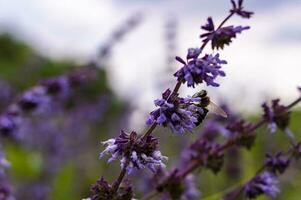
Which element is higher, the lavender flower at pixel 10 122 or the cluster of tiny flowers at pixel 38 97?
the cluster of tiny flowers at pixel 38 97

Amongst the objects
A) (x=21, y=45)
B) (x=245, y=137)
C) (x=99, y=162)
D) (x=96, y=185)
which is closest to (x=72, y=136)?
(x=99, y=162)

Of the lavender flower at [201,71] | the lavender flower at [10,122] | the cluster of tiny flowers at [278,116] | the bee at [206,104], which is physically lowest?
the bee at [206,104]

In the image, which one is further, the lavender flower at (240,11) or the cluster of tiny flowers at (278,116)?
the cluster of tiny flowers at (278,116)

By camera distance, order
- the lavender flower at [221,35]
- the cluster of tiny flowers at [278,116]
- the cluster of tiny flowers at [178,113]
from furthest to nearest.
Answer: the cluster of tiny flowers at [278,116] < the lavender flower at [221,35] < the cluster of tiny flowers at [178,113]

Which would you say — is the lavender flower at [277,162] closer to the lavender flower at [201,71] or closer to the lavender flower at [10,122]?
the lavender flower at [201,71]

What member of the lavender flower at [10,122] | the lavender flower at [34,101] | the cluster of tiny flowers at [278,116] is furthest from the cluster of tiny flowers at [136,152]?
the lavender flower at [34,101]

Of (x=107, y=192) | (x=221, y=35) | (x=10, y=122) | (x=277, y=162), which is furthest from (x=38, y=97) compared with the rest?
(x=221, y=35)

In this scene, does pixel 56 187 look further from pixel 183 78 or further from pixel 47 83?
pixel 183 78

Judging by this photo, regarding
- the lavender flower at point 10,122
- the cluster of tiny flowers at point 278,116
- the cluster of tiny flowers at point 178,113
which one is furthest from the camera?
the lavender flower at point 10,122

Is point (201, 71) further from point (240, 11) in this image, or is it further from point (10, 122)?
point (10, 122)
